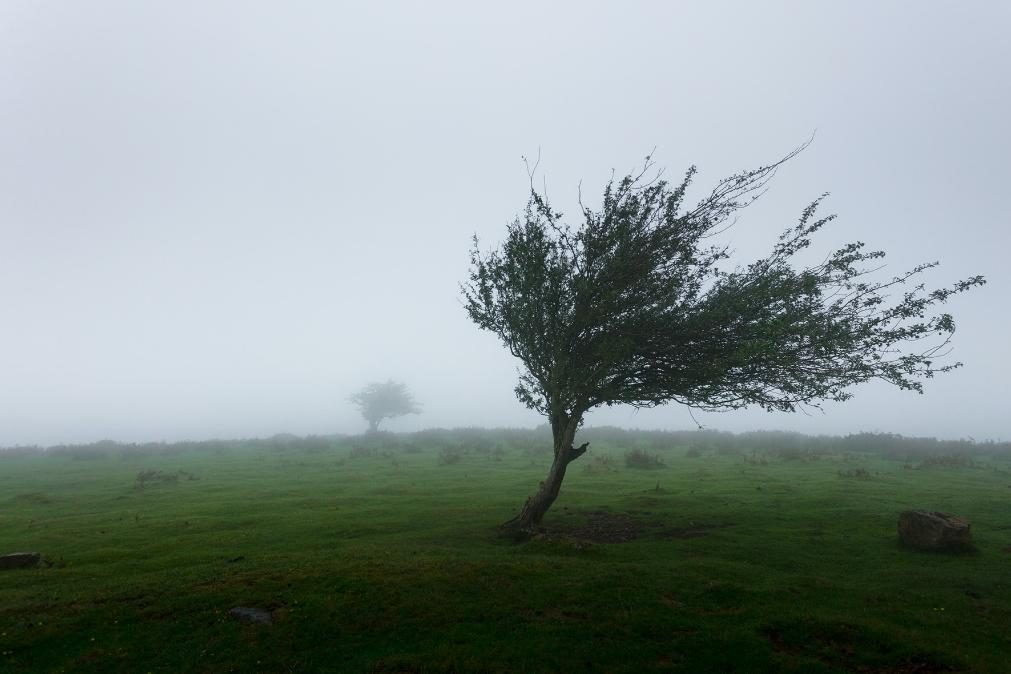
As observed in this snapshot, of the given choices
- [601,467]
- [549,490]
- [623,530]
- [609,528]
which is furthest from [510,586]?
[601,467]

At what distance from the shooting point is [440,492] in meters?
36.5

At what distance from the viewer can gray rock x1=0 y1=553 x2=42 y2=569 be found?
19.3 meters

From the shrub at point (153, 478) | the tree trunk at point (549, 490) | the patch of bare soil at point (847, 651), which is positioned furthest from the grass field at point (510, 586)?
the shrub at point (153, 478)

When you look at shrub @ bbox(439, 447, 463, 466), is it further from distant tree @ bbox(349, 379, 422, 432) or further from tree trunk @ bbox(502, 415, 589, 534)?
distant tree @ bbox(349, 379, 422, 432)

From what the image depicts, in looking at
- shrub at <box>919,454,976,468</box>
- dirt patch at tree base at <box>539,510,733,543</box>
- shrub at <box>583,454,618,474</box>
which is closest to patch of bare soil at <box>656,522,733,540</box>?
dirt patch at tree base at <box>539,510,733,543</box>

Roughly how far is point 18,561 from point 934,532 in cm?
3367

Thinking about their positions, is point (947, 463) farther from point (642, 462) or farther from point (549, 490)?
point (549, 490)

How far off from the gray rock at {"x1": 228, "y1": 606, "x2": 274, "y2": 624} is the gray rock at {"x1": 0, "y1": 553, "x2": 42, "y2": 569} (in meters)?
Result: 11.3

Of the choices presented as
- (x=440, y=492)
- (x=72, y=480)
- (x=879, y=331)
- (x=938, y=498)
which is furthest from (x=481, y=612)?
(x=72, y=480)

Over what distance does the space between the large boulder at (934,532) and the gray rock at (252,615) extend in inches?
881

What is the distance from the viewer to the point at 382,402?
133500 mm

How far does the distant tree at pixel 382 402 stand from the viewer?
133500 mm

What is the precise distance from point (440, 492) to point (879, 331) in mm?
27134

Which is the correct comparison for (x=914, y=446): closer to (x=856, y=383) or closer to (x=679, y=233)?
(x=856, y=383)
